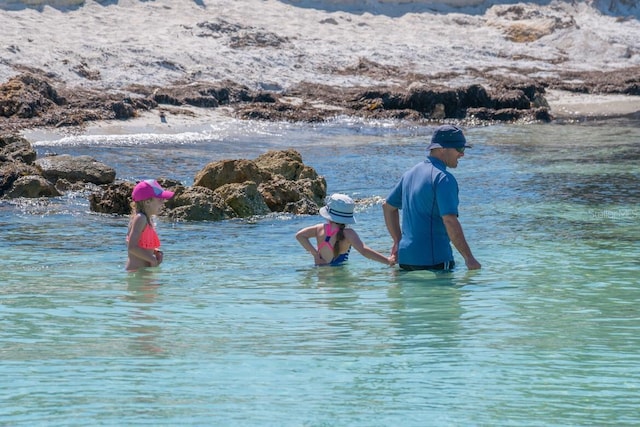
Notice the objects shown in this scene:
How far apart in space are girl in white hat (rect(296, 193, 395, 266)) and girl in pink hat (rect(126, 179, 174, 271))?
115cm

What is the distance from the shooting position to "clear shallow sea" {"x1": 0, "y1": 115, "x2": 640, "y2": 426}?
5887 mm

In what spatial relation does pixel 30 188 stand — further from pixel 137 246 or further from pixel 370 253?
pixel 370 253

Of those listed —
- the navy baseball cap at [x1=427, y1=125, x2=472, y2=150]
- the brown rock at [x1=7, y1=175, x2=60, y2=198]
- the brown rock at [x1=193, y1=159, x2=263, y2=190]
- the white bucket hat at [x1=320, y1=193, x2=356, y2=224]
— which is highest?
the navy baseball cap at [x1=427, y1=125, x2=472, y2=150]

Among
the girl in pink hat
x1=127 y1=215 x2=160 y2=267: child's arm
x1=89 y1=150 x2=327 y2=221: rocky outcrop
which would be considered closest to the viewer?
the girl in pink hat

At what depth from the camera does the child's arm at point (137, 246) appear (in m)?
9.30

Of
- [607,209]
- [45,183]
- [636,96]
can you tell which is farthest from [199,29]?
[607,209]

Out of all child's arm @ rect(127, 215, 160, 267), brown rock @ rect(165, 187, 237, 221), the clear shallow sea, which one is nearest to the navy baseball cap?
the clear shallow sea

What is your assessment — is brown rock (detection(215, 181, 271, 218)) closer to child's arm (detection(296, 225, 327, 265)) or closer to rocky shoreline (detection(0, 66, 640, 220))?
rocky shoreline (detection(0, 66, 640, 220))

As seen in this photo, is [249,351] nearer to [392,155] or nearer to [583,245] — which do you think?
[583,245]

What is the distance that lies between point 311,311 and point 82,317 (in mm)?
1542

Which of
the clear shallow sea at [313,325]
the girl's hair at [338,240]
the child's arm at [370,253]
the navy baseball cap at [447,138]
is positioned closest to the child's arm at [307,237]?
the girl's hair at [338,240]

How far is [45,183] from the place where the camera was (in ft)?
49.2

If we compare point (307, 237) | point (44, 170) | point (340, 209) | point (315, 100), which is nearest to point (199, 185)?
point (44, 170)

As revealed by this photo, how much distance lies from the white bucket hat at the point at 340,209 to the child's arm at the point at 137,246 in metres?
1.37
